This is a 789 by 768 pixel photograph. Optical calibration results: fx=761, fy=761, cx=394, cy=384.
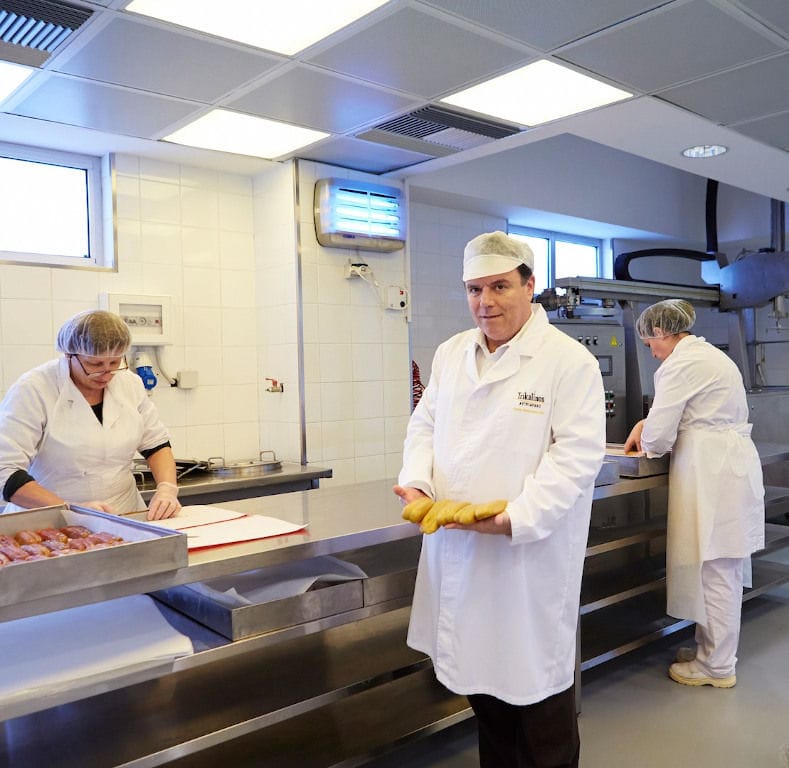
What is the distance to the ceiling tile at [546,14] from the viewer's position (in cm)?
243

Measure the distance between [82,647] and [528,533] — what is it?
41.8 inches

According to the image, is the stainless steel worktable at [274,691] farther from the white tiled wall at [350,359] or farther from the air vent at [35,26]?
the air vent at [35,26]

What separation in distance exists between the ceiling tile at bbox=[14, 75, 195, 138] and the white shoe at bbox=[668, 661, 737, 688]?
3192mm

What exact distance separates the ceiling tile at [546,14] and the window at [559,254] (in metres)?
3.46

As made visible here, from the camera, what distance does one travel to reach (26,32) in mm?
2549

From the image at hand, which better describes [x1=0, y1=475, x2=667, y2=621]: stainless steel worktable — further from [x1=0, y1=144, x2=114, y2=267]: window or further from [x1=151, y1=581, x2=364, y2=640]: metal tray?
[x1=0, y1=144, x2=114, y2=267]: window

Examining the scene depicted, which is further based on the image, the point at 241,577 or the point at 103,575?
the point at 241,577

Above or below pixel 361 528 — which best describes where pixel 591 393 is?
above

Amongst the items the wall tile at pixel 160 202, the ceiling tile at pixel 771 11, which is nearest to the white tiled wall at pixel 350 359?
the wall tile at pixel 160 202

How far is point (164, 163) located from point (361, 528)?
285 centimetres

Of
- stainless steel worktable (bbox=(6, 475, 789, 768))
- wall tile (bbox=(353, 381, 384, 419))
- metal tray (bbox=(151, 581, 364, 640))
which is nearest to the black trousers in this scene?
stainless steel worktable (bbox=(6, 475, 789, 768))

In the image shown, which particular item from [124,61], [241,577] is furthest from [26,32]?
[241,577]

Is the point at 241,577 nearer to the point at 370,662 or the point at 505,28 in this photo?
the point at 370,662

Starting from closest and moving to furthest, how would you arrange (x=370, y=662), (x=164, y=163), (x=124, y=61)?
(x=370, y=662) → (x=124, y=61) → (x=164, y=163)
